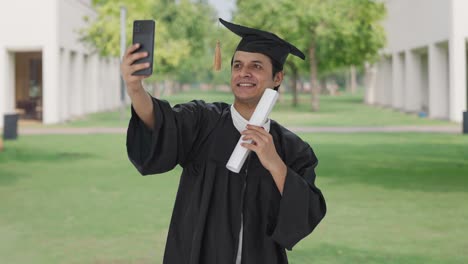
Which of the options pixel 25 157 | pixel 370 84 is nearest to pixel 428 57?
pixel 370 84

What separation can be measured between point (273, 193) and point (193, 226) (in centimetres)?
35

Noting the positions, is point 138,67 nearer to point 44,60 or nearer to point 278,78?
point 278,78

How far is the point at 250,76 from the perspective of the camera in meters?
3.40

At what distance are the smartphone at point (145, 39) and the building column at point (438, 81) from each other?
33.8 meters

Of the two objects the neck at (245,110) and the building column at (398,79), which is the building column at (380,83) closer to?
the building column at (398,79)

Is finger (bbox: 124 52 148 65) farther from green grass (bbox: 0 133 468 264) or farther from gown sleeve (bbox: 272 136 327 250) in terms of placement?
green grass (bbox: 0 133 468 264)

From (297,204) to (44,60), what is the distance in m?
31.1

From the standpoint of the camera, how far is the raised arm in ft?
9.82

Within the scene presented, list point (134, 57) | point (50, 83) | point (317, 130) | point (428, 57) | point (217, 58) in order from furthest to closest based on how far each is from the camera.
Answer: point (428, 57)
point (50, 83)
point (317, 130)
point (217, 58)
point (134, 57)

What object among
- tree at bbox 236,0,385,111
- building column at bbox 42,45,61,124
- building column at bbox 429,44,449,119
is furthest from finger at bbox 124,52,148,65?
tree at bbox 236,0,385,111

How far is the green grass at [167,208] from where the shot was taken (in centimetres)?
818

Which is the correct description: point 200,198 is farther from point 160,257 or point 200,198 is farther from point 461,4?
point 461,4

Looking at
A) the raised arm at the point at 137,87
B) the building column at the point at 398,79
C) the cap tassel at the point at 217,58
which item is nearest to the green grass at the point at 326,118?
the building column at the point at 398,79

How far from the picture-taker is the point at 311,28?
43094mm
